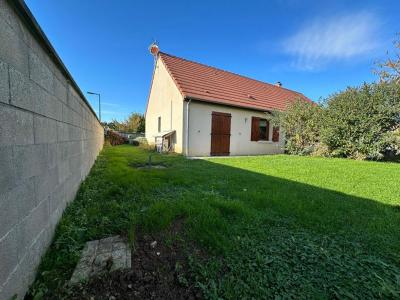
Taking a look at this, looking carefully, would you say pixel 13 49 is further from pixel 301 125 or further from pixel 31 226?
pixel 301 125

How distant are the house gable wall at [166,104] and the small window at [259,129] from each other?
14.9ft

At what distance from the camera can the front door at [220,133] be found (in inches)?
407

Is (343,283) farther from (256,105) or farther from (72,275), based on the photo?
(256,105)

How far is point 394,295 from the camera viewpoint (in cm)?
132

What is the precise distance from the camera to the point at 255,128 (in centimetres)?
1173

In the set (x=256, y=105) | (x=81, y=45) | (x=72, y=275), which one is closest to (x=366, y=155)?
(x=256, y=105)

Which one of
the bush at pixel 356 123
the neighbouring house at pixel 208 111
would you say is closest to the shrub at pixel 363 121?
the bush at pixel 356 123

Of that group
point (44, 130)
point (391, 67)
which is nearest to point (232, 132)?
point (44, 130)

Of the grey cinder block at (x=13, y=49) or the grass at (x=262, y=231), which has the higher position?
the grey cinder block at (x=13, y=49)

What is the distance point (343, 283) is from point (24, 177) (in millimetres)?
2351

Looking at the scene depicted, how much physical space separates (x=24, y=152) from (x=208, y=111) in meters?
9.18

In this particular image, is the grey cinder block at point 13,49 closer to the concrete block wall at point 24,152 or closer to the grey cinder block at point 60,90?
the concrete block wall at point 24,152

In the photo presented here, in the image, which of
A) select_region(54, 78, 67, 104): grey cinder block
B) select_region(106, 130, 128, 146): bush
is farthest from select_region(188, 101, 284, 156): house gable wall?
select_region(106, 130, 128, 146): bush

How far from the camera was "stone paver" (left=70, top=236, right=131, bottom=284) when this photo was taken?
1472mm
